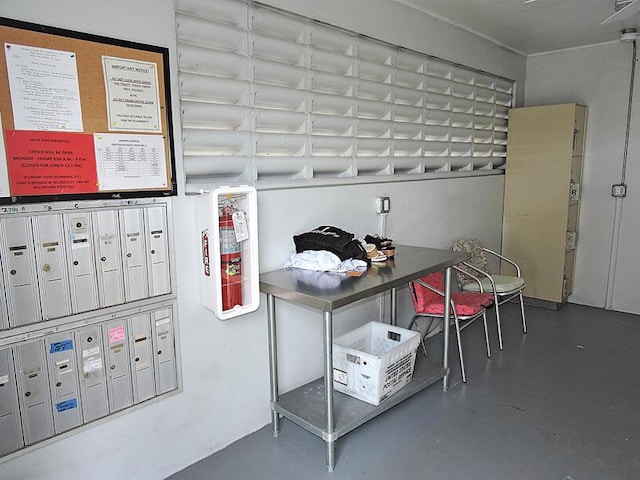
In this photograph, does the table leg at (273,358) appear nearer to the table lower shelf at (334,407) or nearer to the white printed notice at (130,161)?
the table lower shelf at (334,407)

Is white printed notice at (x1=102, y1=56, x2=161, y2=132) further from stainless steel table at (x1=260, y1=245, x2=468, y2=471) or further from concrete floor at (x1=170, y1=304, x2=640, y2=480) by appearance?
concrete floor at (x1=170, y1=304, x2=640, y2=480)

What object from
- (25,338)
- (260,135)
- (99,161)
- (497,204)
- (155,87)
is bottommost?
(25,338)

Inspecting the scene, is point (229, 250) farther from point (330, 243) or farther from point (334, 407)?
point (334, 407)

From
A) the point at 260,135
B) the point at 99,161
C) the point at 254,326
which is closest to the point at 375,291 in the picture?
the point at 254,326

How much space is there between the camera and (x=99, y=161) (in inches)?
76.6

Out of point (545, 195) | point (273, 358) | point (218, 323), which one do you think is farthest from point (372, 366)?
point (545, 195)

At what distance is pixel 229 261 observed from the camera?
232 centimetres

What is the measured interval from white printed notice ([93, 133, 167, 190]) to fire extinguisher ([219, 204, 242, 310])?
0.33 m

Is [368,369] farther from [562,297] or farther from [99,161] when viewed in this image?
[562,297]

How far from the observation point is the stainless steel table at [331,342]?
2.24 metres

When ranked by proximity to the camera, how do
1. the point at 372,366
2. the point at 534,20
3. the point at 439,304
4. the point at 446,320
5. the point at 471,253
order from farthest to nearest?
the point at 471,253 < the point at 534,20 < the point at 439,304 < the point at 446,320 < the point at 372,366

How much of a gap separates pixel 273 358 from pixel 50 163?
151 centimetres

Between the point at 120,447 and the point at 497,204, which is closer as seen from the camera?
the point at 120,447

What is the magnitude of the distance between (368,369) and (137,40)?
6.57ft
